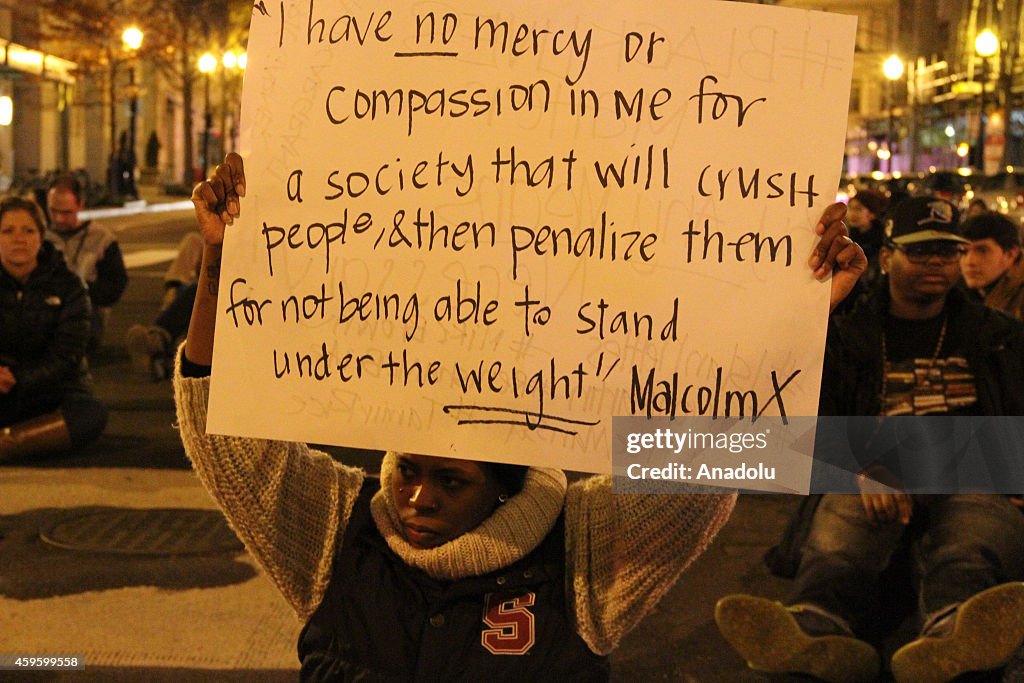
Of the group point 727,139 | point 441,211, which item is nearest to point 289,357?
point 441,211

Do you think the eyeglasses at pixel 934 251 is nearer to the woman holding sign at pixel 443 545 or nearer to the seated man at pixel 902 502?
the seated man at pixel 902 502

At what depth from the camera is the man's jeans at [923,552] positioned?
4.36m

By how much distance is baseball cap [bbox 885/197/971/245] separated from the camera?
4.70 metres

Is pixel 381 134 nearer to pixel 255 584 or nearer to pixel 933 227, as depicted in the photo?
pixel 933 227

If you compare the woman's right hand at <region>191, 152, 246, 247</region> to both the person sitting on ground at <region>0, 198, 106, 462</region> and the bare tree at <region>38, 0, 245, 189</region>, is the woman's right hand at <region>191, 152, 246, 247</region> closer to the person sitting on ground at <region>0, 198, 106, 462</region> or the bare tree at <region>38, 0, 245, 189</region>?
the person sitting on ground at <region>0, 198, 106, 462</region>

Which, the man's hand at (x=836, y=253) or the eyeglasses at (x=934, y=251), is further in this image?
the eyeglasses at (x=934, y=251)

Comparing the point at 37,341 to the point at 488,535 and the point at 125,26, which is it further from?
the point at 125,26

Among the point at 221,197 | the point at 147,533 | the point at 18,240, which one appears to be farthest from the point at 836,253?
the point at 18,240

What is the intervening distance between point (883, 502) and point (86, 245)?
7393 millimetres

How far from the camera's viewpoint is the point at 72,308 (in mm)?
7695

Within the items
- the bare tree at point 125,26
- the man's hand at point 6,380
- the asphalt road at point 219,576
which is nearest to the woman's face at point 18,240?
Result: the man's hand at point 6,380

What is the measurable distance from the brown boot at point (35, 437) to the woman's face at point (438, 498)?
5.05 metres

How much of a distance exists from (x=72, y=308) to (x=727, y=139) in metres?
5.61

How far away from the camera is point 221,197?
2.96m
